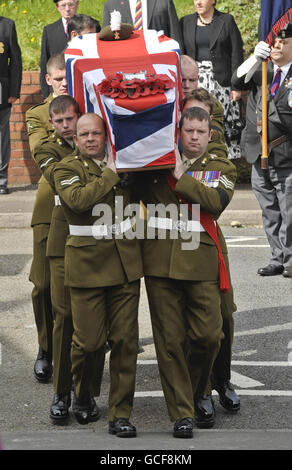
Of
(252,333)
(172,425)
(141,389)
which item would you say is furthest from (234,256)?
(172,425)

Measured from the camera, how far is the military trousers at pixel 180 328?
547cm

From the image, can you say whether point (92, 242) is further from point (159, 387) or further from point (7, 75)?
point (7, 75)

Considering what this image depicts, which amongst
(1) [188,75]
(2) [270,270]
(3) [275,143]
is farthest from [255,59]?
(1) [188,75]

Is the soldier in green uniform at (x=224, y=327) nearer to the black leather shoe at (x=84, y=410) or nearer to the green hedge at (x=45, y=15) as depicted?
the black leather shoe at (x=84, y=410)

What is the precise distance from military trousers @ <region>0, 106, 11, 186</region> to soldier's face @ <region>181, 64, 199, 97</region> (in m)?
7.23

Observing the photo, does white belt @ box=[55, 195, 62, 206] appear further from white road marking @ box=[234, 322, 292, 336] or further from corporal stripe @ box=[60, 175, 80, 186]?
white road marking @ box=[234, 322, 292, 336]

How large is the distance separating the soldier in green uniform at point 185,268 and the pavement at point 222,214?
612 cm

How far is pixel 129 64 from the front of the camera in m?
5.35

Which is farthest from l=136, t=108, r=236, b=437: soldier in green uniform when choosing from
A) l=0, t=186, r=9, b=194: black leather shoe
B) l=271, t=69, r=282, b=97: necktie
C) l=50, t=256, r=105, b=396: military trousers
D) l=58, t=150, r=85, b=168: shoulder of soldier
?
l=0, t=186, r=9, b=194: black leather shoe

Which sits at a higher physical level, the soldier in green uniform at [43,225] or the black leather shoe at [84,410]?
the soldier in green uniform at [43,225]

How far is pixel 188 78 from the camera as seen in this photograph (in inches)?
230

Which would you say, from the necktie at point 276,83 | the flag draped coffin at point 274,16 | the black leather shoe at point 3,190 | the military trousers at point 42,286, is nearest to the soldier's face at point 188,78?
the military trousers at point 42,286

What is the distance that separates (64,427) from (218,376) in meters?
0.91

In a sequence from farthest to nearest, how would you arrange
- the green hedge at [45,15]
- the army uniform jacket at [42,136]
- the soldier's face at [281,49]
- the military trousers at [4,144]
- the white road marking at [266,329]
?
the green hedge at [45,15]
the military trousers at [4,144]
the soldier's face at [281,49]
the white road marking at [266,329]
the army uniform jacket at [42,136]
